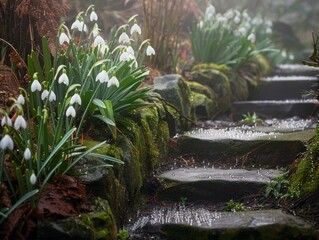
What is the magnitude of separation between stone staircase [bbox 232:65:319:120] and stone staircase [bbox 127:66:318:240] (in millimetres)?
632

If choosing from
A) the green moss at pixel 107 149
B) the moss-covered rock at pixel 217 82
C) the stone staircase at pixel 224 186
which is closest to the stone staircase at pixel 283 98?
the moss-covered rock at pixel 217 82

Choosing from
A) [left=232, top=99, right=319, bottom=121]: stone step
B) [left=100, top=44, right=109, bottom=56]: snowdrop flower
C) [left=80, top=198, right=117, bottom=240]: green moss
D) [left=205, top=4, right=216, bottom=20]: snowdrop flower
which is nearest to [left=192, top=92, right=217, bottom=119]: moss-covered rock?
[left=232, top=99, right=319, bottom=121]: stone step

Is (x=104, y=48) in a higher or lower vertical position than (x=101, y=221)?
higher

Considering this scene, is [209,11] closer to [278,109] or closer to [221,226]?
[278,109]

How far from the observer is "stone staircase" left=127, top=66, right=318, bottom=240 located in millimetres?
3434

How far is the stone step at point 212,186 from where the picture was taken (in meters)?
4.11

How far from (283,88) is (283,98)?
154mm

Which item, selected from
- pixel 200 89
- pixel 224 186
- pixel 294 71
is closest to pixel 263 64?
pixel 294 71

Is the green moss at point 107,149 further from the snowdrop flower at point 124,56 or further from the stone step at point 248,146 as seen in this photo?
the stone step at point 248,146

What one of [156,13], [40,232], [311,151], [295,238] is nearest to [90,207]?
[40,232]

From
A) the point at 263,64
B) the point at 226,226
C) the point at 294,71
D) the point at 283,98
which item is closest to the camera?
the point at 226,226

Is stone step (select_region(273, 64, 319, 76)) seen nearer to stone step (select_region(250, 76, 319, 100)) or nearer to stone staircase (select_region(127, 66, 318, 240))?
stone step (select_region(250, 76, 319, 100))

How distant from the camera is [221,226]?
11.4 ft

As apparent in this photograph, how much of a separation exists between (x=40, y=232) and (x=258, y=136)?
266cm
